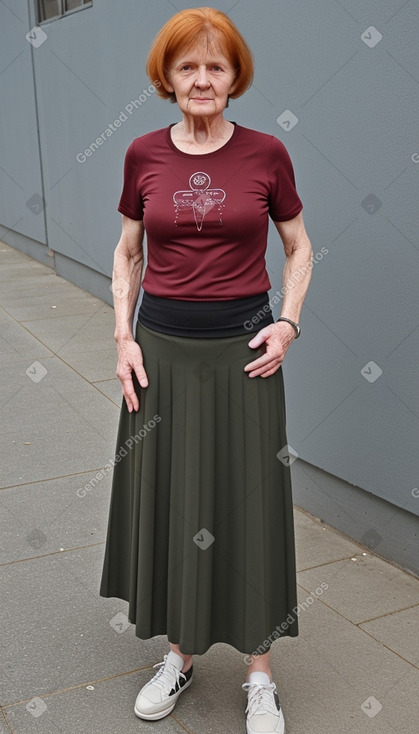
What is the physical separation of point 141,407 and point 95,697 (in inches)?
42.5

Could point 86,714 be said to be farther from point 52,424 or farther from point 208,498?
point 52,424

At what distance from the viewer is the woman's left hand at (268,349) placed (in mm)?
2473

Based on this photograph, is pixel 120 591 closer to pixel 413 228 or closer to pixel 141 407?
pixel 141 407

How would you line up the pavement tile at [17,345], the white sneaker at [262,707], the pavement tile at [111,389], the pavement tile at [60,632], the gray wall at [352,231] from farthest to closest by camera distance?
the pavement tile at [17,345] → the pavement tile at [111,389] → the gray wall at [352,231] → the pavement tile at [60,632] → the white sneaker at [262,707]

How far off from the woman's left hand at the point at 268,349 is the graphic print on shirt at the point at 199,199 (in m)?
0.37

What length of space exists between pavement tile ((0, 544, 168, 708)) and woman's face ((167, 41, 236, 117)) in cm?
201

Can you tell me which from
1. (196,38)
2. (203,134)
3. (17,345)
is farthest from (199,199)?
(17,345)

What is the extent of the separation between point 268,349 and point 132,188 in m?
0.66

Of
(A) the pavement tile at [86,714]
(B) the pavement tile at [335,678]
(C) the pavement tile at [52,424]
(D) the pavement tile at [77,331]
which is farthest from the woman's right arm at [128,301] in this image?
(D) the pavement tile at [77,331]

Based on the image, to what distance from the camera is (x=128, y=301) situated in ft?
8.79

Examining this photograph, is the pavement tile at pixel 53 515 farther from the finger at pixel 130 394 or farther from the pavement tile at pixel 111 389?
the finger at pixel 130 394

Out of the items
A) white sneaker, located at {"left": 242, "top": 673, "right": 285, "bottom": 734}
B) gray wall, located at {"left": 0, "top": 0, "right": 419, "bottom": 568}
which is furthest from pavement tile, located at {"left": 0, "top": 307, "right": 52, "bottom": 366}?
white sneaker, located at {"left": 242, "top": 673, "right": 285, "bottom": 734}

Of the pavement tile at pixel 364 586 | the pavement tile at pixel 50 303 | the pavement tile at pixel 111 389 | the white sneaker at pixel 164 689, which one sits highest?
the pavement tile at pixel 364 586

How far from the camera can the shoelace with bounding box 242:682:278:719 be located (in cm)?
269
